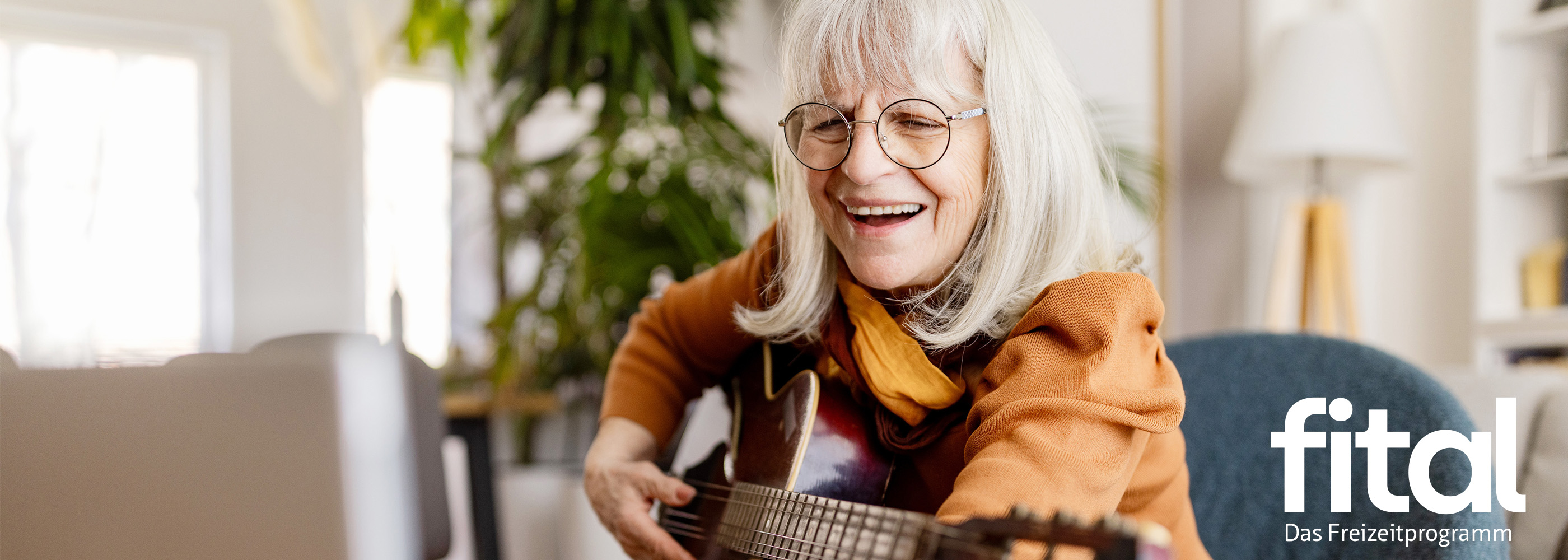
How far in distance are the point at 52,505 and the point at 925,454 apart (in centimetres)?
56

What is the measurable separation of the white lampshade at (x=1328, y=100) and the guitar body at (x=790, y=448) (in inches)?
69.6

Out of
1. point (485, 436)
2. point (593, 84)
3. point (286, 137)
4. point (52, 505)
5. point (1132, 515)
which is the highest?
point (593, 84)

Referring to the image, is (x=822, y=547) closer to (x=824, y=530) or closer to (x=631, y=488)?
(x=824, y=530)

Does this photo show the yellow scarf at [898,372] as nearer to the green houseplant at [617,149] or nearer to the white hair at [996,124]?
the white hair at [996,124]

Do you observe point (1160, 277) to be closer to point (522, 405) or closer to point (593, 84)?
point (593, 84)

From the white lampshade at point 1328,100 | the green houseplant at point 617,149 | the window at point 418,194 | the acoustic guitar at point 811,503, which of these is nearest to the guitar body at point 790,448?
the acoustic guitar at point 811,503

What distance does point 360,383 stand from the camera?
0.36 metres

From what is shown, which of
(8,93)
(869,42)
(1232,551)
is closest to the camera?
(8,93)

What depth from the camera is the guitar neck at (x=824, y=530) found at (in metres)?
0.52

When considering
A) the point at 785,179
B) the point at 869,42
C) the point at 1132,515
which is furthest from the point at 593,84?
the point at 1132,515

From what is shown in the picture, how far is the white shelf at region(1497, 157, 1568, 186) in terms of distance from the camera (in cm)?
212

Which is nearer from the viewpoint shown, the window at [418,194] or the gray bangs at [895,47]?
the gray bangs at [895,47]

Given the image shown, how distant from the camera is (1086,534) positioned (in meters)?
0.42

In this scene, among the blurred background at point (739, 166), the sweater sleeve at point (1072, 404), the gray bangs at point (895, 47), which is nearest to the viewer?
the sweater sleeve at point (1072, 404)
